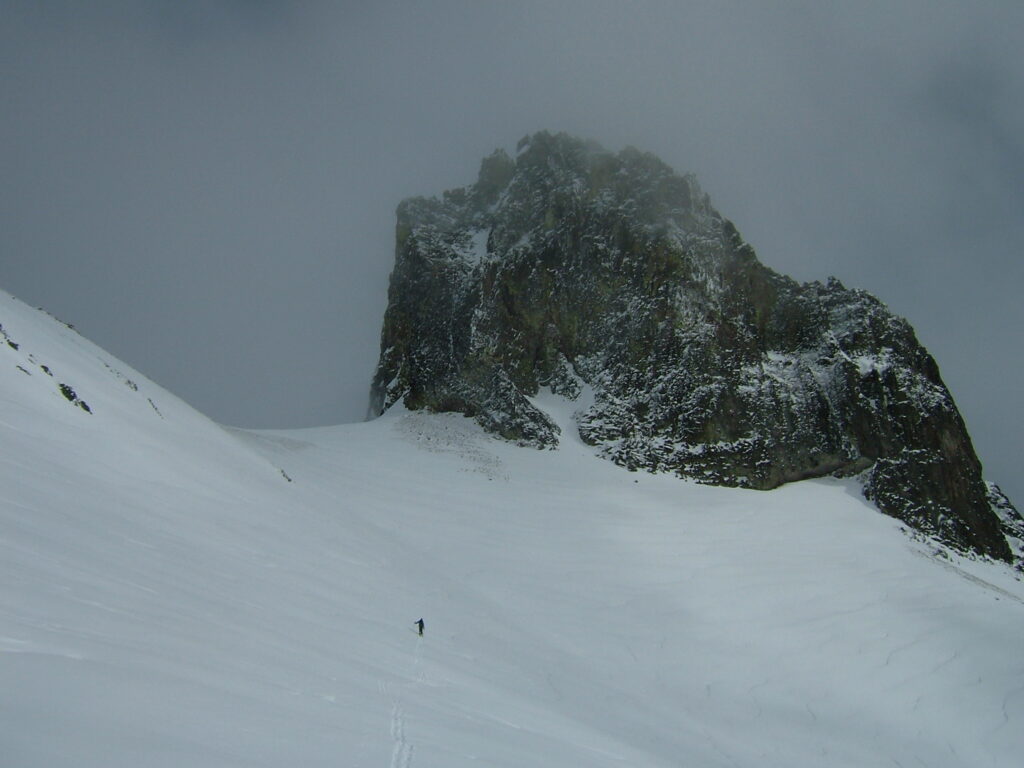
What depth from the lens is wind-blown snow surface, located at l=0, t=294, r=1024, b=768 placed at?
19.1 ft

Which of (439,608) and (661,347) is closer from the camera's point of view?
(439,608)

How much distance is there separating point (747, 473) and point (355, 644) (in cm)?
3422

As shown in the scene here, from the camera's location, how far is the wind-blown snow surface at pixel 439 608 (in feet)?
19.1

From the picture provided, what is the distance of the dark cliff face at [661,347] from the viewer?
4128 cm

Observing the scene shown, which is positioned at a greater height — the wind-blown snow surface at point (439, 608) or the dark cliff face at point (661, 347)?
the dark cliff face at point (661, 347)

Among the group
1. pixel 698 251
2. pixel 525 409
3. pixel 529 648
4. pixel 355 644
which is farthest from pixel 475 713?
pixel 698 251

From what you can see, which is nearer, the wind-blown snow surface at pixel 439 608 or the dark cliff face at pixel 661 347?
the wind-blown snow surface at pixel 439 608

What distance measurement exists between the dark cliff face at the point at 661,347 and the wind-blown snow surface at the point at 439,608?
3.60 metres

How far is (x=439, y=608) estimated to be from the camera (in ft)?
56.0

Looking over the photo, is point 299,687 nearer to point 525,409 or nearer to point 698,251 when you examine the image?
point 525,409

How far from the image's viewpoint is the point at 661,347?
45406 millimetres

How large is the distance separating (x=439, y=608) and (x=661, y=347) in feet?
105

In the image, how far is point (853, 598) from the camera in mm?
26656

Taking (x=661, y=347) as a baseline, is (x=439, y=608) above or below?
below
